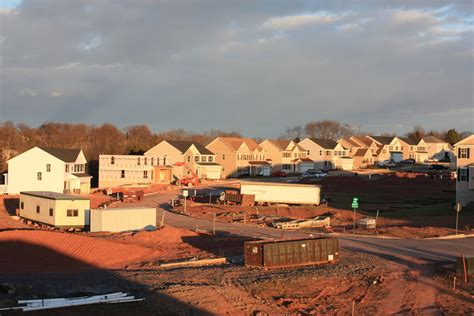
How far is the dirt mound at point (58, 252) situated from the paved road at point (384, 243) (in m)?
10.8

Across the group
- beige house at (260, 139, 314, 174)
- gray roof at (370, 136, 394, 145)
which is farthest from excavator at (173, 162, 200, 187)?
gray roof at (370, 136, 394, 145)

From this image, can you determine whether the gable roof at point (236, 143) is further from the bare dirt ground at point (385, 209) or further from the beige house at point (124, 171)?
the beige house at point (124, 171)

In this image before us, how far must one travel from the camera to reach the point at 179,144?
95000 mm

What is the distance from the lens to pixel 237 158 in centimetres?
10444

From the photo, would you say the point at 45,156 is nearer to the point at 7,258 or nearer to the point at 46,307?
the point at 7,258

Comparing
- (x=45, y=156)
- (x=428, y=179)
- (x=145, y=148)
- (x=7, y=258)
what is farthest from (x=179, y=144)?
(x=7, y=258)

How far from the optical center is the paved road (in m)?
32.8

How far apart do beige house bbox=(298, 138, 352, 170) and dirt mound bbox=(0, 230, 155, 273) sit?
9197 cm

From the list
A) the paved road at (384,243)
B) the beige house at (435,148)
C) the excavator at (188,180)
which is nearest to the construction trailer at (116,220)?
the paved road at (384,243)

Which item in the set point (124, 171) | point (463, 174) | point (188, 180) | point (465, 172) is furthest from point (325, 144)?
point (465, 172)

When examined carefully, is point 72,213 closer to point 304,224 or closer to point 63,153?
point 304,224

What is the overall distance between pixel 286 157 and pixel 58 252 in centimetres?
8758

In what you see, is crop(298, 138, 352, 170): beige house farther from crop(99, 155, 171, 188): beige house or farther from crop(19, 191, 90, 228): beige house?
crop(19, 191, 90, 228): beige house

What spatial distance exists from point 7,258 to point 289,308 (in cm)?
1837
